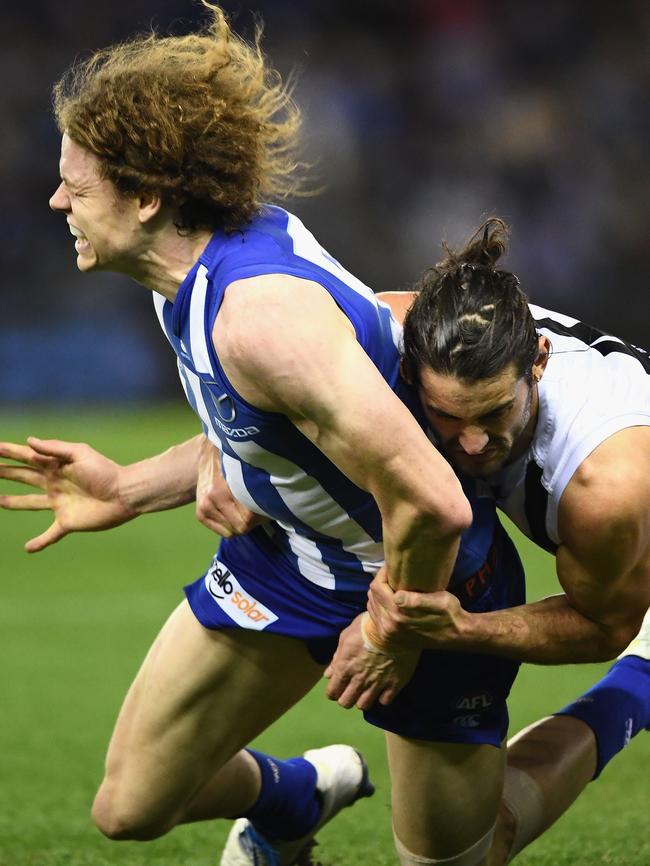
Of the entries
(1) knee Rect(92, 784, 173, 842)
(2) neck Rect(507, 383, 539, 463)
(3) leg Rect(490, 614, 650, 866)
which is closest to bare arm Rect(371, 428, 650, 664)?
(2) neck Rect(507, 383, 539, 463)

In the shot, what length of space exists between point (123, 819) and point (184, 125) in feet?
5.33

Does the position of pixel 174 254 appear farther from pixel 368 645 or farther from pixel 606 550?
pixel 606 550

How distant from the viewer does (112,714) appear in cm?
535

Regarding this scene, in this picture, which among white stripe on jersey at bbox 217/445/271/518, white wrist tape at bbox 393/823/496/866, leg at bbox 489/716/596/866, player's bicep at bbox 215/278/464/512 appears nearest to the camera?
player's bicep at bbox 215/278/464/512

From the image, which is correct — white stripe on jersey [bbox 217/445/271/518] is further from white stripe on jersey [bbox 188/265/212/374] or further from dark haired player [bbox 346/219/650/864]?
dark haired player [bbox 346/219/650/864]

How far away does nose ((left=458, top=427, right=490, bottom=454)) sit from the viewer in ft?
9.34

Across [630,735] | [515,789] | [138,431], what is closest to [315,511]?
[515,789]

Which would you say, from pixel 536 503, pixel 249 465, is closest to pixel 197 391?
pixel 249 465

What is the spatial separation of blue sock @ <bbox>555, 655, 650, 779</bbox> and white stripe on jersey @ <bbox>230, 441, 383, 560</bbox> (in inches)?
35.2

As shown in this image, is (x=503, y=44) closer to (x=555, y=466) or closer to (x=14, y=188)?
(x=14, y=188)

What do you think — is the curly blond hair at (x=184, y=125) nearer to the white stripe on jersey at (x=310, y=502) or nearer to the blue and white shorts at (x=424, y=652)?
the white stripe on jersey at (x=310, y=502)

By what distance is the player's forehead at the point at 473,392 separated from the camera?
9.19 feet

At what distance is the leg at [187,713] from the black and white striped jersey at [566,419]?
0.65m

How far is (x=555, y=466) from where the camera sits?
2.95m
